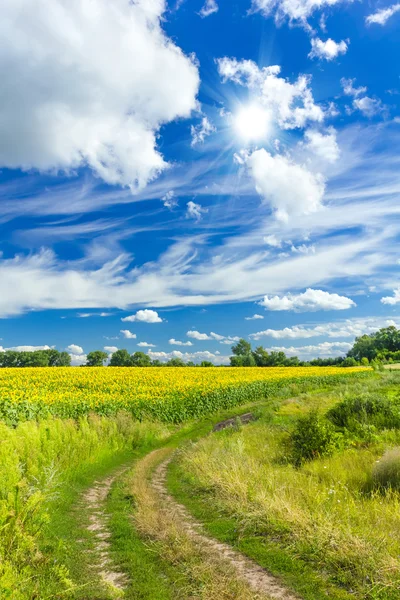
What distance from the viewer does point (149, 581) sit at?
22.7ft

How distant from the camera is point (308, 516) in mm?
8508

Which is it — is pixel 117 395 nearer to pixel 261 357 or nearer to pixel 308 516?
pixel 308 516

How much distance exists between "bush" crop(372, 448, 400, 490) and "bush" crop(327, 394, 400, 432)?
7.04 m

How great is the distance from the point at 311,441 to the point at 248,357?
108548 millimetres

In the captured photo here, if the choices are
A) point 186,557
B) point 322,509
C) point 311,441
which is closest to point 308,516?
point 322,509

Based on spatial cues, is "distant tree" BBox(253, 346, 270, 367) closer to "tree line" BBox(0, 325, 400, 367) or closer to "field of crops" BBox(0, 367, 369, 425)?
"tree line" BBox(0, 325, 400, 367)

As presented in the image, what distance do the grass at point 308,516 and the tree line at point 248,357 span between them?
82.1 m

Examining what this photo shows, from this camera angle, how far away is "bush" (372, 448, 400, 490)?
10.9 meters

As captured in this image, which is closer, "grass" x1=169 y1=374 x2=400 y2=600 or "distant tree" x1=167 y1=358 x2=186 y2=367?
"grass" x1=169 y1=374 x2=400 y2=600

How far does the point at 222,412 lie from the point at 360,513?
26.5 m

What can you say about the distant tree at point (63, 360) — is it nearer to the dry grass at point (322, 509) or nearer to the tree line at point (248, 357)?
the tree line at point (248, 357)

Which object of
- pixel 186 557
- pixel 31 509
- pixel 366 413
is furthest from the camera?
pixel 366 413

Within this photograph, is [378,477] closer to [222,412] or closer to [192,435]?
[192,435]

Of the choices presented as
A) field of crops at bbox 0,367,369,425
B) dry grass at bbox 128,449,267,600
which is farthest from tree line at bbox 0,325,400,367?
dry grass at bbox 128,449,267,600
